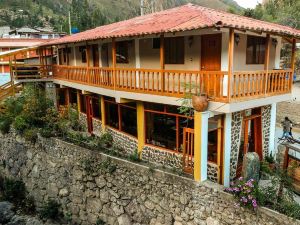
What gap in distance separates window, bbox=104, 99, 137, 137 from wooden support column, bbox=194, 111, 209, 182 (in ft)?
15.8

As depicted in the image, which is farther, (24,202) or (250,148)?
(24,202)

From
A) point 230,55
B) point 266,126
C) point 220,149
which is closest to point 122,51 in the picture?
point 230,55

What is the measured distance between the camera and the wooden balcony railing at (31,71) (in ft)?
73.5

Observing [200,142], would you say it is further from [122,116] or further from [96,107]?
[96,107]

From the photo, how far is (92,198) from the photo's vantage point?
1438cm

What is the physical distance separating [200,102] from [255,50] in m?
4.67

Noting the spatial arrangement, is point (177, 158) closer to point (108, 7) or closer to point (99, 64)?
point (99, 64)

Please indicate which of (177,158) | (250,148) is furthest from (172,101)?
(250,148)

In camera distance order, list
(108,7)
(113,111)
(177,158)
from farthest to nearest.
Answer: (108,7) < (113,111) < (177,158)

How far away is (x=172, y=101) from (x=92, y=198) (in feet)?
21.7

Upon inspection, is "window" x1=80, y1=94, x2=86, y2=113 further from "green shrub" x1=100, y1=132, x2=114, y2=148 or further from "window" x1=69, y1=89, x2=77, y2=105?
"green shrub" x1=100, y1=132, x2=114, y2=148

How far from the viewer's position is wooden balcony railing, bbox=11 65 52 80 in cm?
2240

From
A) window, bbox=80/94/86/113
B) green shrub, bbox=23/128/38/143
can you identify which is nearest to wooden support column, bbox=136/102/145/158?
green shrub, bbox=23/128/38/143

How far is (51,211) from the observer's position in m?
15.8
